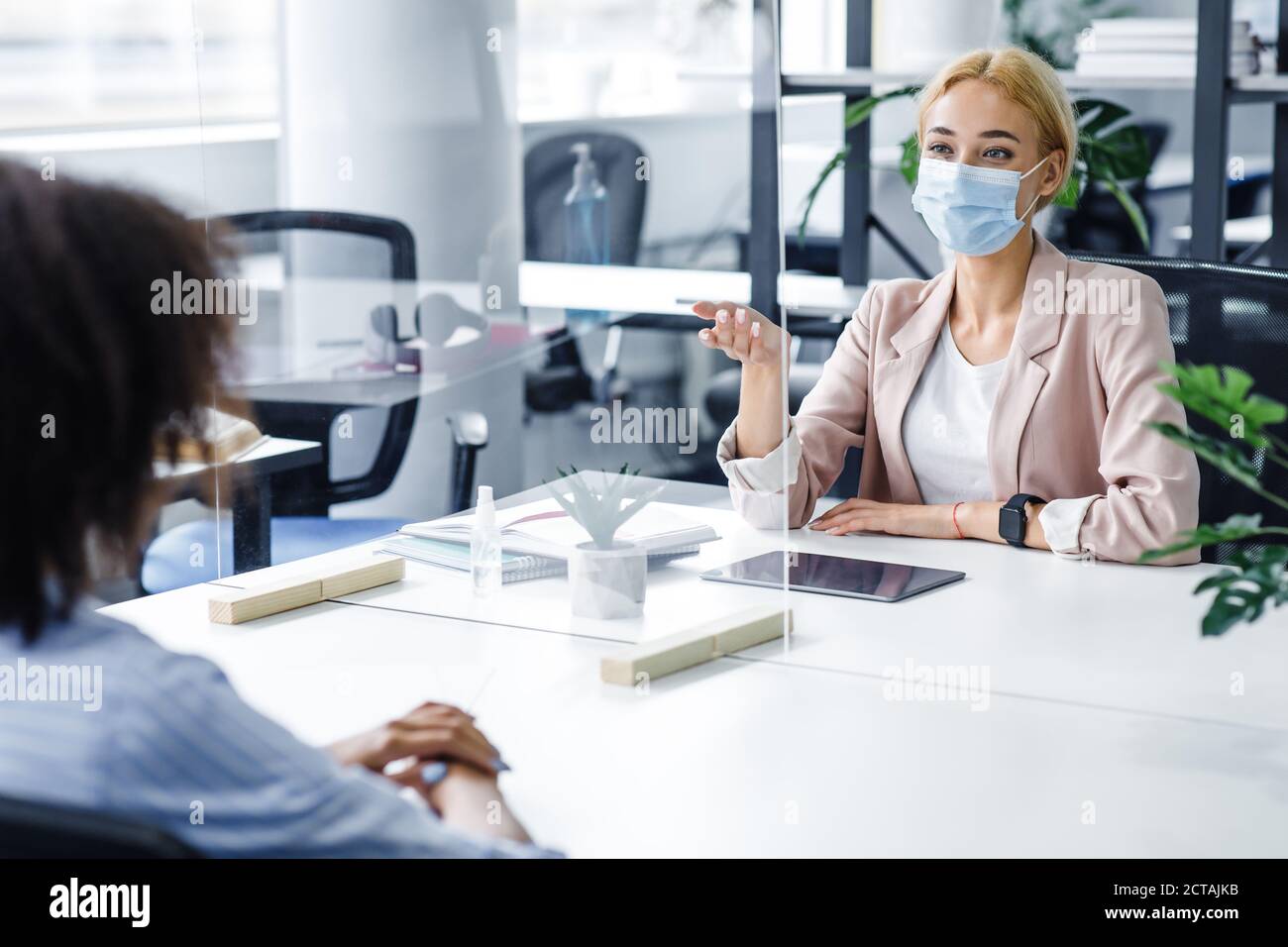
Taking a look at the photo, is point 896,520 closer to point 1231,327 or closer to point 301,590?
point 1231,327

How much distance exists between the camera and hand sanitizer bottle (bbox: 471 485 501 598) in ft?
5.63

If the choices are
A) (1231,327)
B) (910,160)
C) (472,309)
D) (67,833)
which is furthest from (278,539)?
(910,160)

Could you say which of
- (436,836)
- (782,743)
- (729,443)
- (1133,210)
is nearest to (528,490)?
(729,443)

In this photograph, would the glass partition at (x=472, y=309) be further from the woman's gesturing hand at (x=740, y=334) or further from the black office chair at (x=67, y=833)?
the black office chair at (x=67, y=833)

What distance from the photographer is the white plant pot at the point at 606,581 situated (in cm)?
162

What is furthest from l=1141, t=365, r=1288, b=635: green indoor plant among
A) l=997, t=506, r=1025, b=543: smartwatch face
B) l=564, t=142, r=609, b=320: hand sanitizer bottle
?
l=564, t=142, r=609, b=320: hand sanitizer bottle

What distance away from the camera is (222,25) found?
6.15ft

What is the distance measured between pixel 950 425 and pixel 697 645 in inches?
29.1

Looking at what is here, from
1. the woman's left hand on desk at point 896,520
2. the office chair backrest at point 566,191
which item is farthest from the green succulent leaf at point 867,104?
the woman's left hand on desk at point 896,520

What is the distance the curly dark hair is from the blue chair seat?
3.14 ft

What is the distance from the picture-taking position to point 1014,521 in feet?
6.27

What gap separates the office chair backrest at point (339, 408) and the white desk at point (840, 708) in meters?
0.14
